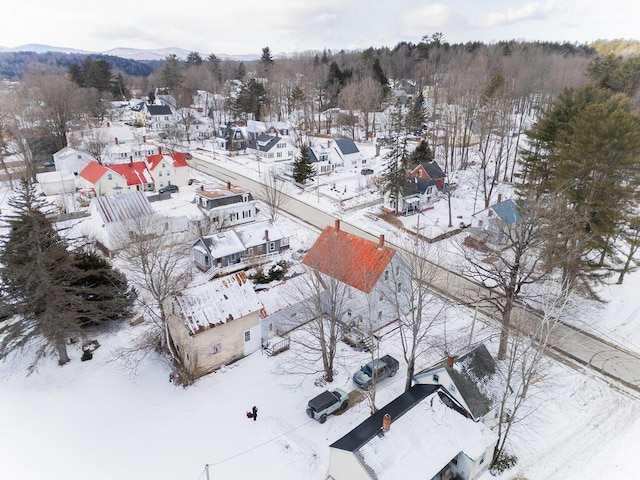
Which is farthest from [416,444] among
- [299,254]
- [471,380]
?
[299,254]

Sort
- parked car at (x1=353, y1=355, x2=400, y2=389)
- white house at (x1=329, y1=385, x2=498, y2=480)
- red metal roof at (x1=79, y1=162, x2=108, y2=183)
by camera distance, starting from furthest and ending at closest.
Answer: red metal roof at (x1=79, y1=162, x2=108, y2=183), parked car at (x1=353, y1=355, x2=400, y2=389), white house at (x1=329, y1=385, x2=498, y2=480)

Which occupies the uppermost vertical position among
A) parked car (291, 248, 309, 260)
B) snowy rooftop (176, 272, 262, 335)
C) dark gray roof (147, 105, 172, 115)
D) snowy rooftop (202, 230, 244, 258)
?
dark gray roof (147, 105, 172, 115)

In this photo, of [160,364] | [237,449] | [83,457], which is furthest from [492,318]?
[83,457]

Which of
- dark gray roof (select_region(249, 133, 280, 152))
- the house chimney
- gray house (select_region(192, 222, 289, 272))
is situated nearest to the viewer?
the house chimney

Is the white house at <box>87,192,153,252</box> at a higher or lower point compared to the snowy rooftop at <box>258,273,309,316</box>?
higher

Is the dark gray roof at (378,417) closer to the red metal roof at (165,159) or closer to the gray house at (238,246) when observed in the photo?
the gray house at (238,246)

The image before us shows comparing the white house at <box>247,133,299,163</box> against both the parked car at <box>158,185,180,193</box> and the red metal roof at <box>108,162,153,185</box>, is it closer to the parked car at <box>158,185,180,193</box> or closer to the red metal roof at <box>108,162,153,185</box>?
the parked car at <box>158,185,180,193</box>

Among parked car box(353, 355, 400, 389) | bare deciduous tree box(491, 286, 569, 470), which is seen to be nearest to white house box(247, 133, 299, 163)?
parked car box(353, 355, 400, 389)

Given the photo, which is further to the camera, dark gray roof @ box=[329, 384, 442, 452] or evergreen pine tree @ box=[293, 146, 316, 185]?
evergreen pine tree @ box=[293, 146, 316, 185]
